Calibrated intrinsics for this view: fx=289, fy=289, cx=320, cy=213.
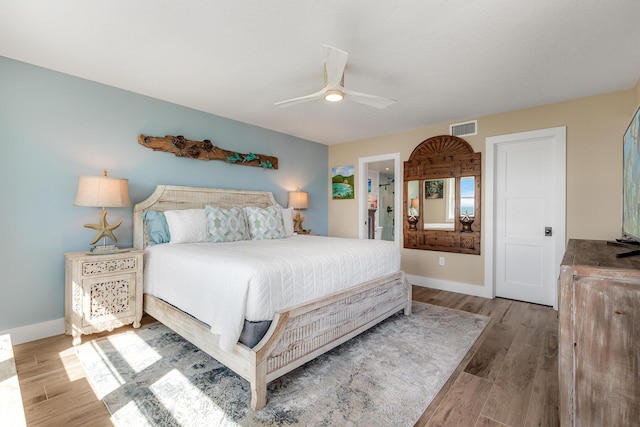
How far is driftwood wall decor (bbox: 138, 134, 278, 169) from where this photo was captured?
132 inches

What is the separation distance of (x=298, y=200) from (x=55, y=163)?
3.00 metres

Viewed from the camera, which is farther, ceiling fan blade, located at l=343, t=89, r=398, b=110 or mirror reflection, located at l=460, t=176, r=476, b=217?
mirror reflection, located at l=460, t=176, r=476, b=217

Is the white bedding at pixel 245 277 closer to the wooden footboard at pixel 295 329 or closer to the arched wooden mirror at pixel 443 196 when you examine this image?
the wooden footboard at pixel 295 329

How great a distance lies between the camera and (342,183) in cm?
554

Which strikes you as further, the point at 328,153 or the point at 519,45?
the point at 328,153

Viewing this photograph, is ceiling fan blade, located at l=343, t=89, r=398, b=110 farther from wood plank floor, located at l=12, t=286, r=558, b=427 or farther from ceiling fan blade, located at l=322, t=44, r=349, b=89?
wood plank floor, located at l=12, t=286, r=558, b=427

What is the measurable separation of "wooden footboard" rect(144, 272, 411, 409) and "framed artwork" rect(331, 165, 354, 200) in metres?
2.68

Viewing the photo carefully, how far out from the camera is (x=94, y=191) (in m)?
2.58

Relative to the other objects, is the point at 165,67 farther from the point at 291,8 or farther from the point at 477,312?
the point at 477,312

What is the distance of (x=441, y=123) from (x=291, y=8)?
3142 millimetres

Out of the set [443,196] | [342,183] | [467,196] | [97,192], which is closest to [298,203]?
[342,183]

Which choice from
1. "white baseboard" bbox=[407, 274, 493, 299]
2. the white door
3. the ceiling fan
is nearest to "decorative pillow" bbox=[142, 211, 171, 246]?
the ceiling fan

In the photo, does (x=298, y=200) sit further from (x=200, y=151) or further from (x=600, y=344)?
(x=600, y=344)

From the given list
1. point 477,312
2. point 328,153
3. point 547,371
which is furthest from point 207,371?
point 328,153
